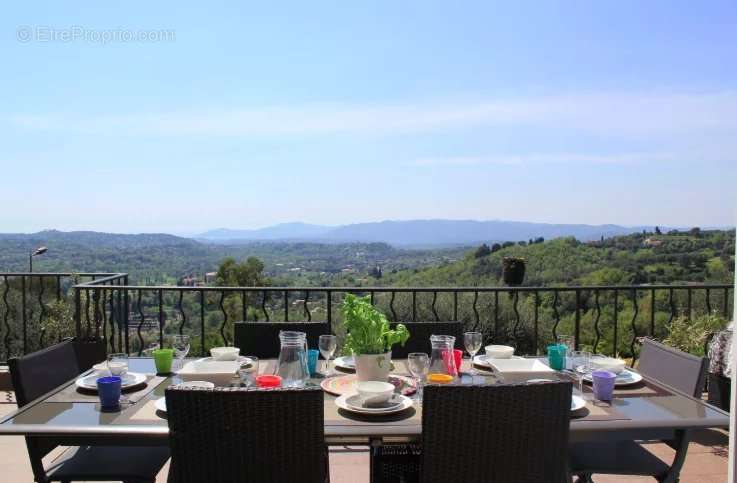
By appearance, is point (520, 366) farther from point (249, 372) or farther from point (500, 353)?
point (249, 372)

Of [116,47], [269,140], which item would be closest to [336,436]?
[116,47]

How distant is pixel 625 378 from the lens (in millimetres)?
2203

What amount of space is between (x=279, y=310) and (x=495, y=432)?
448 centimetres

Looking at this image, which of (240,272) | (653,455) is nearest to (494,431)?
(653,455)

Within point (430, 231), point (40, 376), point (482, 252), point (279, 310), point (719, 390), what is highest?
point (430, 231)

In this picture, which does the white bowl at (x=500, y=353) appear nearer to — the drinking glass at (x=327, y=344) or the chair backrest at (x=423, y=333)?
the chair backrest at (x=423, y=333)

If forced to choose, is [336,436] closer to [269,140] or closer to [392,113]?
[392,113]

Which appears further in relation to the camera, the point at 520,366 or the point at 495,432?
the point at 520,366

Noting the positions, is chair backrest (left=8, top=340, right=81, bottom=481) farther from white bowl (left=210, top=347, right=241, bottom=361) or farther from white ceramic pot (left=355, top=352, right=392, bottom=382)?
white ceramic pot (left=355, top=352, right=392, bottom=382)

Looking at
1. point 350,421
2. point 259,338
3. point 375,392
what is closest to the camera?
point 350,421

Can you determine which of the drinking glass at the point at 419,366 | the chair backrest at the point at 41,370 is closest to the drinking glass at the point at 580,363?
the drinking glass at the point at 419,366

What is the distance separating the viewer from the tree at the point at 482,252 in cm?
806

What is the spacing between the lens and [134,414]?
1.80 meters

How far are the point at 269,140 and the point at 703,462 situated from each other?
11.9 metres
